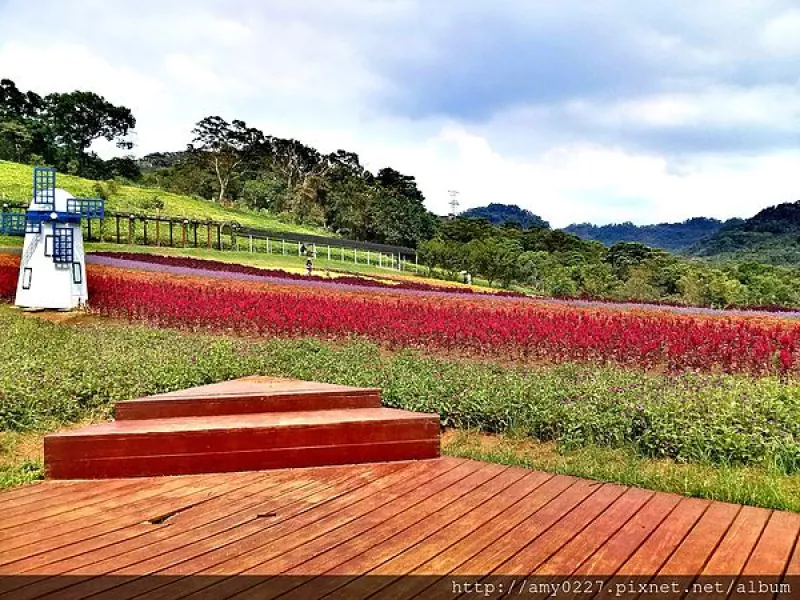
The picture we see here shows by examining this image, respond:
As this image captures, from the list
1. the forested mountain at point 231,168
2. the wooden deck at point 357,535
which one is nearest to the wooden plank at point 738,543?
the wooden deck at point 357,535

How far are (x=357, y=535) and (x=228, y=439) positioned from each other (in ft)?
4.14

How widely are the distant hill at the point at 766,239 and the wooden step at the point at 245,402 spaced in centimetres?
12139

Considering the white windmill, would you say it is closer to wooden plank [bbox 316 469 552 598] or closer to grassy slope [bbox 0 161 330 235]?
wooden plank [bbox 316 469 552 598]

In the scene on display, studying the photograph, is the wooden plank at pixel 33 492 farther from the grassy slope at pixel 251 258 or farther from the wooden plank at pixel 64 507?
the grassy slope at pixel 251 258

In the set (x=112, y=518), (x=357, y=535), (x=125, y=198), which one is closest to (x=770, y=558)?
(x=357, y=535)

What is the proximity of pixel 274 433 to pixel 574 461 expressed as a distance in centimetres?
252

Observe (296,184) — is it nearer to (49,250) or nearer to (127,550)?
(49,250)

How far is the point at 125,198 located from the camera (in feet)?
146

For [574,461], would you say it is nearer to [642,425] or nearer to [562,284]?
[642,425]

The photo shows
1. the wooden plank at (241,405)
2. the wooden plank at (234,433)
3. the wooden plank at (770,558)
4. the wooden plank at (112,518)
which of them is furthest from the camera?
the wooden plank at (241,405)

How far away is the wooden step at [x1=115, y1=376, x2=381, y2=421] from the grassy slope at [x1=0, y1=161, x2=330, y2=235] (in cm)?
3591

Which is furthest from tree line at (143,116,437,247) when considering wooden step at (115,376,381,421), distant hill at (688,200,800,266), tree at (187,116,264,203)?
distant hill at (688,200,800,266)

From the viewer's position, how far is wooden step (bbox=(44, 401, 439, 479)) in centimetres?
377

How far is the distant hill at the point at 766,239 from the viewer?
119050 millimetres
